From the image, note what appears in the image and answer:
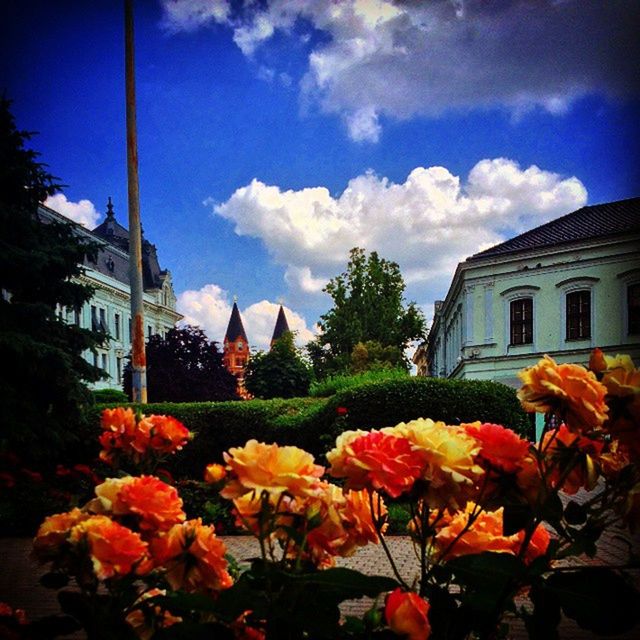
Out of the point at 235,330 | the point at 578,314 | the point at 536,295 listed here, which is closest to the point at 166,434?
the point at 578,314

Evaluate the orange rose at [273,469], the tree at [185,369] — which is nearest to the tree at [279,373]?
the tree at [185,369]

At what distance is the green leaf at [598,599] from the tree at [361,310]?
22040mm

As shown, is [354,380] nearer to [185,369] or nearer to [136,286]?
[136,286]

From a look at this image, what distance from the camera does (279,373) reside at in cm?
2205

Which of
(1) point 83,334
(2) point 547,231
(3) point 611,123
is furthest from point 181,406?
(2) point 547,231

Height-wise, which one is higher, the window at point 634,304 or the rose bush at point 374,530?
the window at point 634,304

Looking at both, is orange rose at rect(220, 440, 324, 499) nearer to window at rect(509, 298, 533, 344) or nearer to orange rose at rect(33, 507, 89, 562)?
orange rose at rect(33, 507, 89, 562)

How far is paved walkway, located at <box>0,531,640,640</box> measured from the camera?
3449 millimetres

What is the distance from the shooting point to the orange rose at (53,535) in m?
0.88

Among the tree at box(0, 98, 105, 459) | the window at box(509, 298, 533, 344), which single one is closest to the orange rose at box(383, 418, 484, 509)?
the tree at box(0, 98, 105, 459)

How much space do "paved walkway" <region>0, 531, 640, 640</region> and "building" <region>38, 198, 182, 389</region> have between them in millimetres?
2239

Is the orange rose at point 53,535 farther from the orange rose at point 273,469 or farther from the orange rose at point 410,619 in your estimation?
the orange rose at point 410,619

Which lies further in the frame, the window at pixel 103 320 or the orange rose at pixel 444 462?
the window at pixel 103 320

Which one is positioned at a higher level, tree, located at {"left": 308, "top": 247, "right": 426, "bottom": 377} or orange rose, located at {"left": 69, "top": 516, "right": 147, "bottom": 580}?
tree, located at {"left": 308, "top": 247, "right": 426, "bottom": 377}
